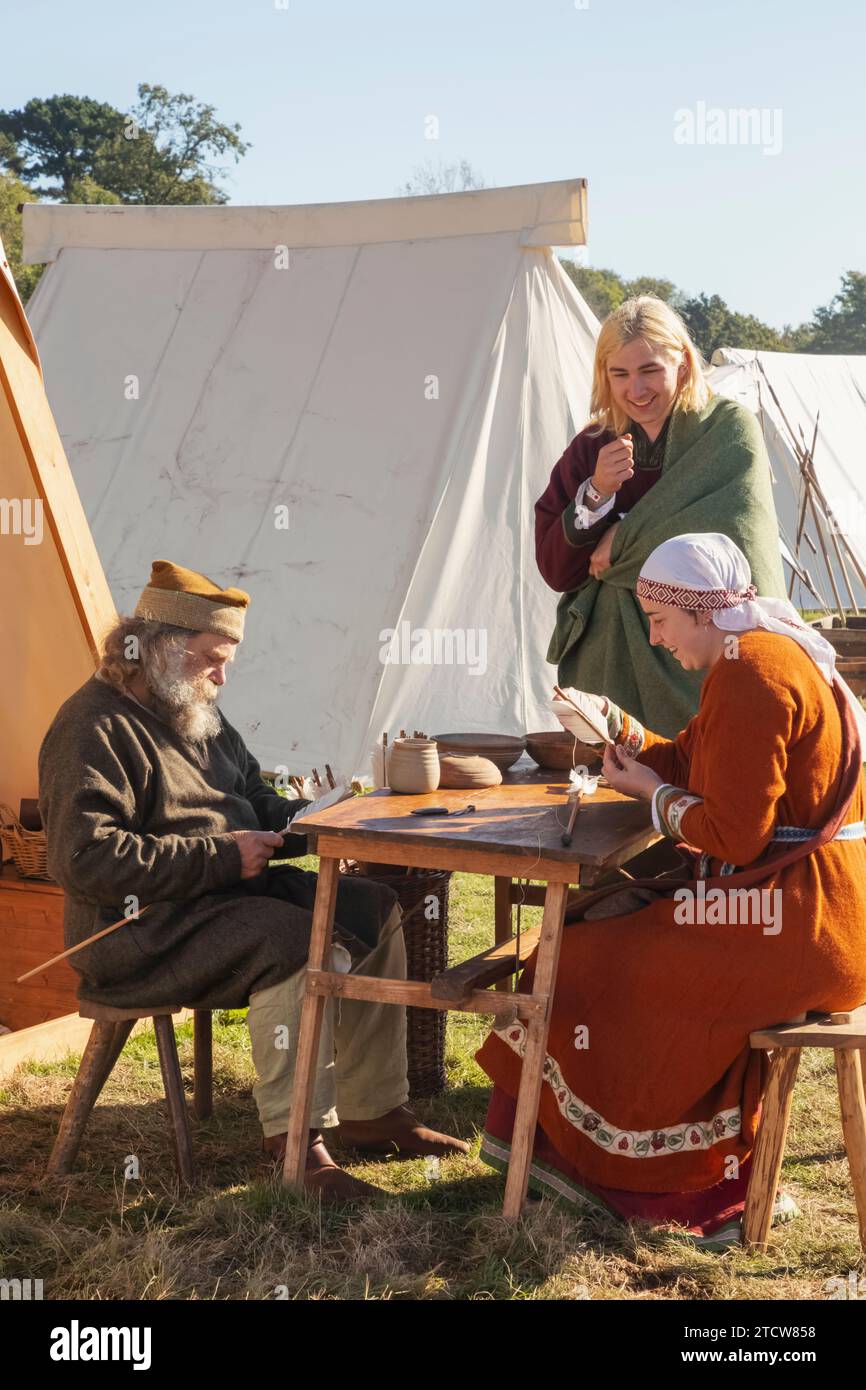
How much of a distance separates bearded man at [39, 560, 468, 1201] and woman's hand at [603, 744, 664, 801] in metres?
0.65

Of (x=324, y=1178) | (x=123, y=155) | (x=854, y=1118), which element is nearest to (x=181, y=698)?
(x=324, y=1178)

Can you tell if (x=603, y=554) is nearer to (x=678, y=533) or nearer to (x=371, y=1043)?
(x=678, y=533)

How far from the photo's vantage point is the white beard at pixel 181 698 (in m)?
2.73

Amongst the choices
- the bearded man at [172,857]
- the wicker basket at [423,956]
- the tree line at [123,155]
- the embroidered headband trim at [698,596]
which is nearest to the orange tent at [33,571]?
the bearded man at [172,857]

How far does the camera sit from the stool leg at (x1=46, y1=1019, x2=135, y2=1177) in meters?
2.73

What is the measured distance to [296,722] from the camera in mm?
5852

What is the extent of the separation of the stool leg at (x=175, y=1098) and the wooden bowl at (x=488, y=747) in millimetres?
802

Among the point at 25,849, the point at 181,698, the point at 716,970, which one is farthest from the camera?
the point at 25,849

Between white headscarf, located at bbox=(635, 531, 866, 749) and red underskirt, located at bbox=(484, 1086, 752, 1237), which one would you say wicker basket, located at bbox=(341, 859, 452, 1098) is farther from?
white headscarf, located at bbox=(635, 531, 866, 749)

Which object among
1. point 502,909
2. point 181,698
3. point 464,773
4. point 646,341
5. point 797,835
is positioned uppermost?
point 646,341

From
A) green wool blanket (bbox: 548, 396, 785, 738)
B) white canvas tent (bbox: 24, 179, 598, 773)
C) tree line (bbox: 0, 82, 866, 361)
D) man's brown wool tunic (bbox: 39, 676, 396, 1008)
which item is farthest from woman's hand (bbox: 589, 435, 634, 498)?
tree line (bbox: 0, 82, 866, 361)

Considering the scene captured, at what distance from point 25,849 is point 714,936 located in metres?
2.12

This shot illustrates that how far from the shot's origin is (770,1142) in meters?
2.43
